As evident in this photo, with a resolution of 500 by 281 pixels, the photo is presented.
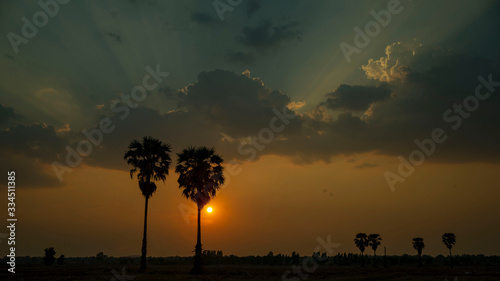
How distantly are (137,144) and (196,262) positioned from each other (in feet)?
69.3

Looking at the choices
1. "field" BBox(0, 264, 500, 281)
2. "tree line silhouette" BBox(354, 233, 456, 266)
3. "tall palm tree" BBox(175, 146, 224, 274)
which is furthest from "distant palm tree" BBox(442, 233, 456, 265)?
"tall palm tree" BBox(175, 146, 224, 274)

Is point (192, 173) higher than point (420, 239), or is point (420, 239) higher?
point (192, 173)

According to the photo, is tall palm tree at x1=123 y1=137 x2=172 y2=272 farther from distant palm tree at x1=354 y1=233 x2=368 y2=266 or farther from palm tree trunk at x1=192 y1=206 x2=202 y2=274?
distant palm tree at x1=354 y1=233 x2=368 y2=266

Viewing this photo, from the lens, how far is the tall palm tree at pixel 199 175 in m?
58.9

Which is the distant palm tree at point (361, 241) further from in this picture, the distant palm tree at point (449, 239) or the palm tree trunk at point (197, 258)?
the palm tree trunk at point (197, 258)

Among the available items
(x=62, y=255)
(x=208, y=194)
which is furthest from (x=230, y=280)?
(x=62, y=255)

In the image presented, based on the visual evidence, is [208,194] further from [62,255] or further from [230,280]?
[62,255]

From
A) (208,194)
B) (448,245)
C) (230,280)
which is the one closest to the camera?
(230,280)

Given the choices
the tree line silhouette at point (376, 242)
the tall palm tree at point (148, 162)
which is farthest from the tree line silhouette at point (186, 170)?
the tree line silhouette at point (376, 242)

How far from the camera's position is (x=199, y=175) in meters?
58.8

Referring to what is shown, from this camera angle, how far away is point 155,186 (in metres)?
58.0

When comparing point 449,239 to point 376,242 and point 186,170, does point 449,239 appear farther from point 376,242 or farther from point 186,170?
point 186,170

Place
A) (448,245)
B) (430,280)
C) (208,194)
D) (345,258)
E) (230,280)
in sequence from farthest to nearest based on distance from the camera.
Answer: (345,258) → (448,245) → (208,194) → (430,280) → (230,280)

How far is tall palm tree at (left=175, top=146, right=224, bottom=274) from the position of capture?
58.9 metres
